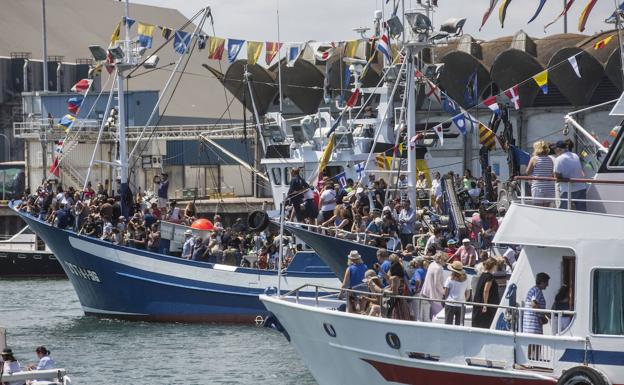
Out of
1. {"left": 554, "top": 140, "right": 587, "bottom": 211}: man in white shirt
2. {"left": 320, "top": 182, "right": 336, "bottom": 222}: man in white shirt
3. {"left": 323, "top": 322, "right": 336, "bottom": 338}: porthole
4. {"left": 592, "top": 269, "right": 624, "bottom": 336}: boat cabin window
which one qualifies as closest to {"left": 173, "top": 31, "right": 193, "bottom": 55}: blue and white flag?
{"left": 320, "top": 182, "right": 336, "bottom": 222}: man in white shirt

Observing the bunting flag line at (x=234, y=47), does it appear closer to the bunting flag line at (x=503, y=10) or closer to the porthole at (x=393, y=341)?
the bunting flag line at (x=503, y=10)

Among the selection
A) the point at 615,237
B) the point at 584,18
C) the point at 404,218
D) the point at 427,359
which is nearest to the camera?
the point at 615,237

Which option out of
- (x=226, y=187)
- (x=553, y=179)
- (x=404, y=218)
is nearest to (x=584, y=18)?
(x=404, y=218)

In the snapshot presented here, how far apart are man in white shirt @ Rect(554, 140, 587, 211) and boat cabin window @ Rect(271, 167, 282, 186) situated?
21.1 m

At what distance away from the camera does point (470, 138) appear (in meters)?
56.6

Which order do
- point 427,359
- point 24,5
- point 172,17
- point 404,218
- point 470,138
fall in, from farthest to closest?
point 172,17 < point 24,5 < point 470,138 < point 404,218 < point 427,359

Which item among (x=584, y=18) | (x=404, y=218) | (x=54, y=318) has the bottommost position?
(x=54, y=318)

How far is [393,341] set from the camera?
19.7 m

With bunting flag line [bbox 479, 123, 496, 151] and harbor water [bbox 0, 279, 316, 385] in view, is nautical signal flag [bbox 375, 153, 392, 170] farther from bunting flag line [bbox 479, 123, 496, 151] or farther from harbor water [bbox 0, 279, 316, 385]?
harbor water [bbox 0, 279, 316, 385]

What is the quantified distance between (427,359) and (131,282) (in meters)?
18.1

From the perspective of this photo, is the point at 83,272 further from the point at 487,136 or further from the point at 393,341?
the point at 393,341

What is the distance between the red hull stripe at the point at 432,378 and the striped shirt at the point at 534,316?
0.67m

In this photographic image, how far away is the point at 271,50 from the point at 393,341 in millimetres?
21611

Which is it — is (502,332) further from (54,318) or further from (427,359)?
(54,318)
